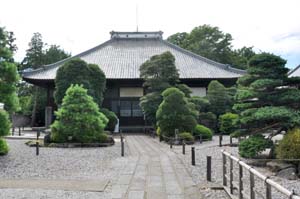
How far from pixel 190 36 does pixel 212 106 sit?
2332 centimetres

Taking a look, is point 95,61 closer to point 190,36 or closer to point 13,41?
point 13,41

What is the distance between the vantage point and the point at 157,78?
74.7ft

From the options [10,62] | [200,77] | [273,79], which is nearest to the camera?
[273,79]

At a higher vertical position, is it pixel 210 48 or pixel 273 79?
pixel 210 48

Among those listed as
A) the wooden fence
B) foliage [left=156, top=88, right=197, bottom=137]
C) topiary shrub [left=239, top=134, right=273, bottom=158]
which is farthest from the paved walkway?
foliage [left=156, top=88, right=197, bottom=137]

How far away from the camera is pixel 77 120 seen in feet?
49.6

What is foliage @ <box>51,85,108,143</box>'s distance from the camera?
49.6 ft

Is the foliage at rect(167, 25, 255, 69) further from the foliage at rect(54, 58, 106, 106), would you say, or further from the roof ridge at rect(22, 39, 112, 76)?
the foliage at rect(54, 58, 106, 106)

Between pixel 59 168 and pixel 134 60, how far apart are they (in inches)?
864

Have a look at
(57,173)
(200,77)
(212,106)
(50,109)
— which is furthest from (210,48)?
(57,173)

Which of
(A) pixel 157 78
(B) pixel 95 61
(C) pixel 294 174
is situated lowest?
(C) pixel 294 174

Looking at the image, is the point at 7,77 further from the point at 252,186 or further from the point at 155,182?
the point at 252,186

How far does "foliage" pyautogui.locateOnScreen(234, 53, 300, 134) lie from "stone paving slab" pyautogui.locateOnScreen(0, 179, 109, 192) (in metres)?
5.30

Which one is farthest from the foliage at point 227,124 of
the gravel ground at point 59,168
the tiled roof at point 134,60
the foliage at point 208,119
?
the gravel ground at point 59,168
